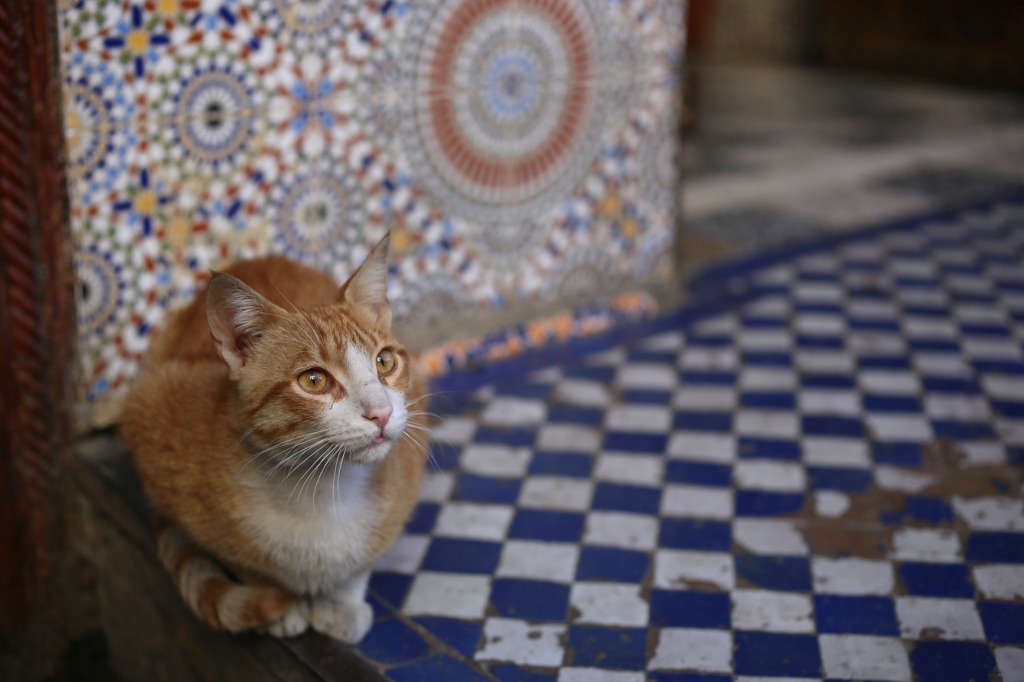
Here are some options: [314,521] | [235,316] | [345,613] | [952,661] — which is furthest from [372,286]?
[952,661]

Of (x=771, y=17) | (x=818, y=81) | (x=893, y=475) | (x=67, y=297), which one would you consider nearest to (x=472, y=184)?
(x=67, y=297)

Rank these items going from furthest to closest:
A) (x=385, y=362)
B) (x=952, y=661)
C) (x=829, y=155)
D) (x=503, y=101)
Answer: (x=829, y=155), (x=503, y=101), (x=952, y=661), (x=385, y=362)

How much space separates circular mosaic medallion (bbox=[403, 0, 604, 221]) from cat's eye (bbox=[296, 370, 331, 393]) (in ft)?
4.55

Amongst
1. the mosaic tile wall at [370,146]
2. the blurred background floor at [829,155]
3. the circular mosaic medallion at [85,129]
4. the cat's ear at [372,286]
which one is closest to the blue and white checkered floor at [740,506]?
the mosaic tile wall at [370,146]

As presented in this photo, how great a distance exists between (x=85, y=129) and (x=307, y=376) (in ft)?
3.63

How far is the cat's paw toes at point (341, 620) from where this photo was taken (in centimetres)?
212

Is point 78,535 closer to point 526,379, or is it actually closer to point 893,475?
point 526,379

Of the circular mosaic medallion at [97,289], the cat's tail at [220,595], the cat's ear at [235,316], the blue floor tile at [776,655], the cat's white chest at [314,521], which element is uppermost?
the cat's ear at [235,316]

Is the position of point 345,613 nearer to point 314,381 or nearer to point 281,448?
point 281,448

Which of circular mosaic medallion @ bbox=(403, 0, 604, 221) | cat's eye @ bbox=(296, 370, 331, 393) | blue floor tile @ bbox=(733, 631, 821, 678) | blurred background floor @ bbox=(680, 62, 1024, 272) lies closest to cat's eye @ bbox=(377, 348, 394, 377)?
cat's eye @ bbox=(296, 370, 331, 393)

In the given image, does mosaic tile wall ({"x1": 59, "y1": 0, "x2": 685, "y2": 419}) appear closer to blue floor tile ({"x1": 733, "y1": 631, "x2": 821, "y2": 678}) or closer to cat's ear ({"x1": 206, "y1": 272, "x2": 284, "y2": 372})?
cat's ear ({"x1": 206, "y1": 272, "x2": 284, "y2": 372})

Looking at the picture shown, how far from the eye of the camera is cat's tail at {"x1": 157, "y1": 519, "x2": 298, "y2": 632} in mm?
2064

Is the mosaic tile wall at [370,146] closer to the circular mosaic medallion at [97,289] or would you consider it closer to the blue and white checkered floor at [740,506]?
the circular mosaic medallion at [97,289]

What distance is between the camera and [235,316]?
185 centimetres
